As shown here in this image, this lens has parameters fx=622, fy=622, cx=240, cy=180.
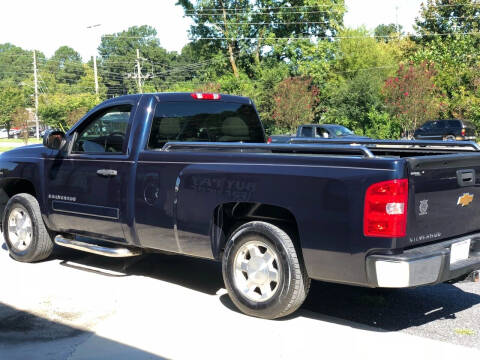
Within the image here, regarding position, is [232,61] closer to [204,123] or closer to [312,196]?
[204,123]

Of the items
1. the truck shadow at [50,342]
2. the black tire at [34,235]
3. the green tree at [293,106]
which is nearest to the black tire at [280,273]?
the truck shadow at [50,342]

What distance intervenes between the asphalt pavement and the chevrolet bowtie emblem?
0.99 meters

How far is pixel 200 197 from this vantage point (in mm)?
5457

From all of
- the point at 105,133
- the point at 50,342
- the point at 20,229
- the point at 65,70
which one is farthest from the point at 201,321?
the point at 65,70

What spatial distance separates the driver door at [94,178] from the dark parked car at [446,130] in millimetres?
28969

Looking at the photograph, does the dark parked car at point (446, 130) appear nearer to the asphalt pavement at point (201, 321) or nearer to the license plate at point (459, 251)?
the asphalt pavement at point (201, 321)

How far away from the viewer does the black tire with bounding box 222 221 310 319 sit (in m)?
4.92

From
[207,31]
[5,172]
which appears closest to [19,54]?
[207,31]

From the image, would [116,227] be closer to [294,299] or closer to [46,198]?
[46,198]

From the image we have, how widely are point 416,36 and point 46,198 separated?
1998 inches

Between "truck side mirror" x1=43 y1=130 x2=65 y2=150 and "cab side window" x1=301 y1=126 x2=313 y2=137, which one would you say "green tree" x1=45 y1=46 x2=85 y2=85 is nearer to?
"cab side window" x1=301 y1=126 x2=313 y2=137

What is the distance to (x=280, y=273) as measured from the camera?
16.4 feet

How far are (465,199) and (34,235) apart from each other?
4.75 metres

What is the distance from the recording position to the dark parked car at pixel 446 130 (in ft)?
110
